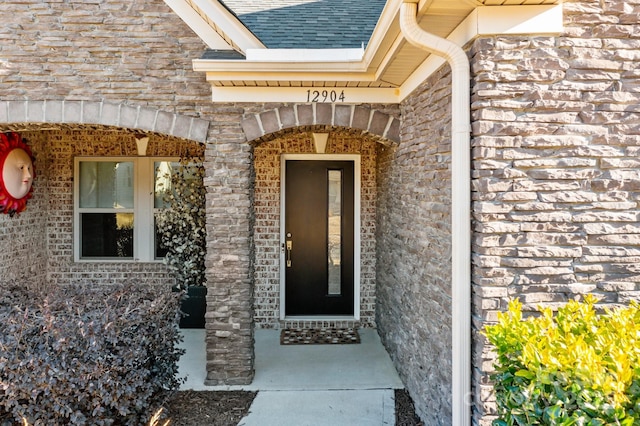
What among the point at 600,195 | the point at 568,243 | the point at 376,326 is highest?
the point at 600,195

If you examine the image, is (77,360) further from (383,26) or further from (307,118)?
(383,26)

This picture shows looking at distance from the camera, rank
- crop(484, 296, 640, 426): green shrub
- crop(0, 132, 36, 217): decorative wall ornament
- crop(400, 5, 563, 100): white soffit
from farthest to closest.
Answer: crop(0, 132, 36, 217): decorative wall ornament < crop(400, 5, 563, 100): white soffit < crop(484, 296, 640, 426): green shrub

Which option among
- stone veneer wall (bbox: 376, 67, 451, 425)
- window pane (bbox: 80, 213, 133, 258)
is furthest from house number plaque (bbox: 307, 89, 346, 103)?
window pane (bbox: 80, 213, 133, 258)

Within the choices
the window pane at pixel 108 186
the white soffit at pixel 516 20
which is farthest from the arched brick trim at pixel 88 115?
the white soffit at pixel 516 20

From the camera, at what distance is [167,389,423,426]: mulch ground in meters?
4.02

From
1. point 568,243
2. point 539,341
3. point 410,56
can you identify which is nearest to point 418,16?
point 410,56

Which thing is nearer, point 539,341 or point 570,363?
point 570,363

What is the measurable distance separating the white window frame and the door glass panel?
232 centimetres

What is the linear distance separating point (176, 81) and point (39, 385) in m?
2.89

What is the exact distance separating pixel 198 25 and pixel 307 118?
139cm

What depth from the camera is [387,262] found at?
18.8 feet

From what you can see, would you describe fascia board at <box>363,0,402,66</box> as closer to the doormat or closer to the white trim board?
the white trim board

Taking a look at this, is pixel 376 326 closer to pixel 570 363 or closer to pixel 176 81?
pixel 176 81

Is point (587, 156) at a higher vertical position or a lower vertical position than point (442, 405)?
higher
